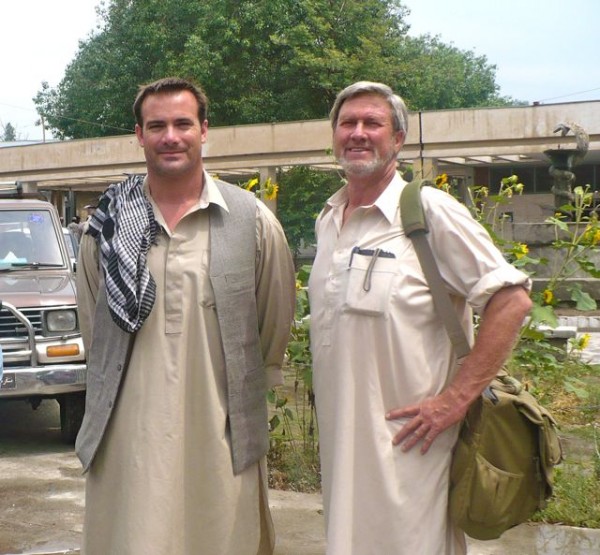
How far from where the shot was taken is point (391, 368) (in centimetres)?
305

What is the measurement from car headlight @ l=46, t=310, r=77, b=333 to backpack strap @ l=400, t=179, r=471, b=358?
4559mm

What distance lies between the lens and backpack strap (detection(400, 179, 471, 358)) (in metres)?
3.01

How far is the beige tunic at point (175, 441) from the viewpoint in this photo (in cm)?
337

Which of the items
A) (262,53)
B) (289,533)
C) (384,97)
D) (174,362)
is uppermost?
(262,53)

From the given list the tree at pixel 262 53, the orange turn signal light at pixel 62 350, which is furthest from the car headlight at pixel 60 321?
the tree at pixel 262 53

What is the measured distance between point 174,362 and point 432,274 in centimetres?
94

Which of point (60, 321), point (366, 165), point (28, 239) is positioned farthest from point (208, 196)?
point (28, 239)

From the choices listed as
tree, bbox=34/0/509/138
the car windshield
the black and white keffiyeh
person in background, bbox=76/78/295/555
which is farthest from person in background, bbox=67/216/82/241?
tree, bbox=34/0/509/138

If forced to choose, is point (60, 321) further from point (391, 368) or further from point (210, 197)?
point (391, 368)

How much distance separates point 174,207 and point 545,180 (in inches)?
1238

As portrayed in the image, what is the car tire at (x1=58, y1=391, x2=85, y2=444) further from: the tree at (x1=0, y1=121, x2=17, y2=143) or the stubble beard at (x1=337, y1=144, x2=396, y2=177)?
the tree at (x1=0, y1=121, x2=17, y2=143)

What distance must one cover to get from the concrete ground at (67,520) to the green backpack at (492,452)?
1960 millimetres

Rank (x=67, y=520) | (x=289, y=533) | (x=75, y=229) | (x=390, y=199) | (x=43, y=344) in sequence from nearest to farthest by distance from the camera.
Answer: (x=390, y=199), (x=289, y=533), (x=67, y=520), (x=43, y=344), (x=75, y=229)

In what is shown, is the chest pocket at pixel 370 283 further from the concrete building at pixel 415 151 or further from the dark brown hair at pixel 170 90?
the concrete building at pixel 415 151
